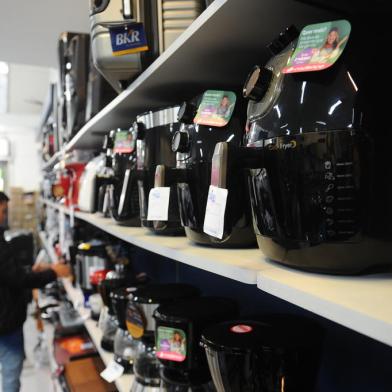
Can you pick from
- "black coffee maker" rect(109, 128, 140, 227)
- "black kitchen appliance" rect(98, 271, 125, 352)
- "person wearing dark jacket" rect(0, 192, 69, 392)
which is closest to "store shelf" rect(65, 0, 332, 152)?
"black coffee maker" rect(109, 128, 140, 227)

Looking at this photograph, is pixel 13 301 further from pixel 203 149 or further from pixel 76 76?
pixel 203 149

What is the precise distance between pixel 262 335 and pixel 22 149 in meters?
8.69

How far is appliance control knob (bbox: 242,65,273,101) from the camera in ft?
1.82

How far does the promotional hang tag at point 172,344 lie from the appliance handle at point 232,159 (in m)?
0.44

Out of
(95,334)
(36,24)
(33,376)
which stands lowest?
(33,376)

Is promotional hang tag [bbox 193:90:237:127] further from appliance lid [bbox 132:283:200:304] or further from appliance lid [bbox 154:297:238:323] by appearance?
appliance lid [bbox 132:283:200:304]

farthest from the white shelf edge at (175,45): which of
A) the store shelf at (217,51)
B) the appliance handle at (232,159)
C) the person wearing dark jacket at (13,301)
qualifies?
the person wearing dark jacket at (13,301)

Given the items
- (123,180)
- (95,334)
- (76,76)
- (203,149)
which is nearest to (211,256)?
(203,149)

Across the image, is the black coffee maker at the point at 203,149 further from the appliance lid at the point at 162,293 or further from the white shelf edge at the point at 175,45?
the appliance lid at the point at 162,293

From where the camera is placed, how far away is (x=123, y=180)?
1.29 m

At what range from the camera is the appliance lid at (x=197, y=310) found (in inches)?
34.2

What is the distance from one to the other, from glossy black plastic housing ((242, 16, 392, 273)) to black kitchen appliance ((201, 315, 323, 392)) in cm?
19

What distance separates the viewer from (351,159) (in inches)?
18.5

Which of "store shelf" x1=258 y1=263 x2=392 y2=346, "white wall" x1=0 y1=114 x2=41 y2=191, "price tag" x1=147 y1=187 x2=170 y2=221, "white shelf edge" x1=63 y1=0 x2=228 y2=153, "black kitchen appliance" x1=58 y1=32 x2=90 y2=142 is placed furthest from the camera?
"white wall" x1=0 y1=114 x2=41 y2=191
